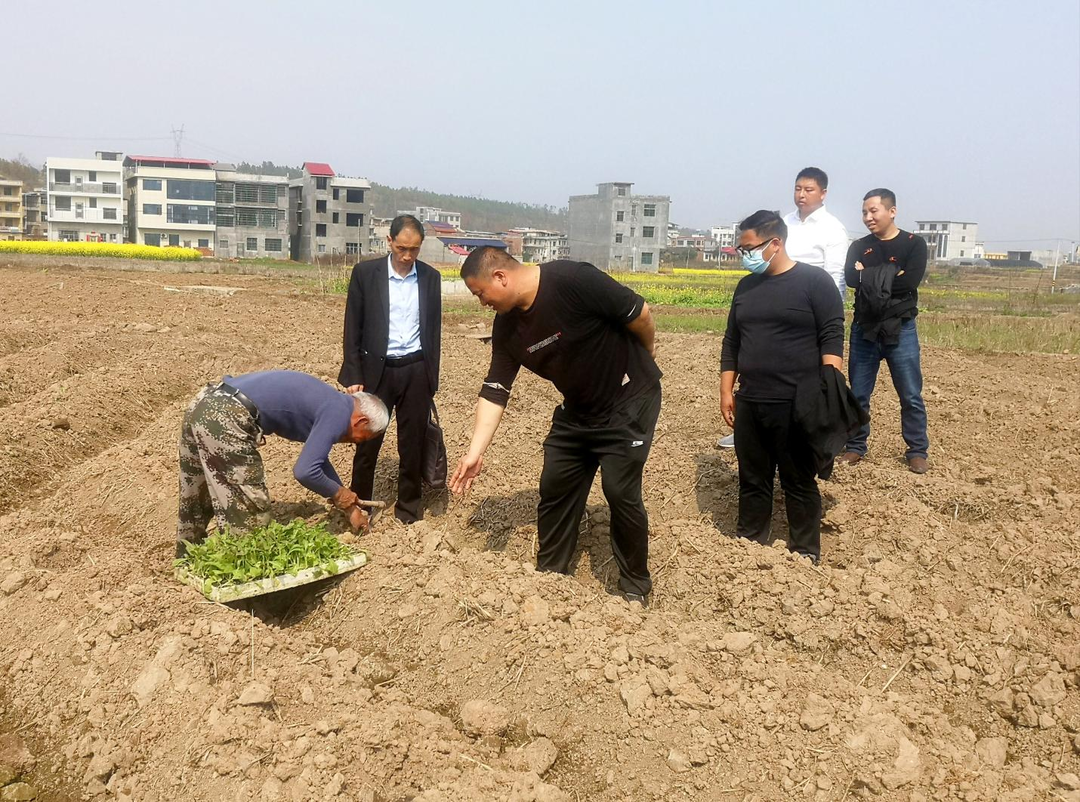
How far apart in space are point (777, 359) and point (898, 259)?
1.93 meters

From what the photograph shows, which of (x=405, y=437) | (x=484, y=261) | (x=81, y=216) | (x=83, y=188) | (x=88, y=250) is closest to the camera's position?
(x=484, y=261)

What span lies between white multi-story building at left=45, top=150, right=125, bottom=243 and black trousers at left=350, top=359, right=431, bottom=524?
58.8 m

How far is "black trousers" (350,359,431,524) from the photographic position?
4.82 metres

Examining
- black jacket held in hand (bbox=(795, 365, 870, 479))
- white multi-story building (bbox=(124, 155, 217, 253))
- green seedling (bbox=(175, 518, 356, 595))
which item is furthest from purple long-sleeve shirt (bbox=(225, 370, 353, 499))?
white multi-story building (bbox=(124, 155, 217, 253))

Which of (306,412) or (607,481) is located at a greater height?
(306,412)

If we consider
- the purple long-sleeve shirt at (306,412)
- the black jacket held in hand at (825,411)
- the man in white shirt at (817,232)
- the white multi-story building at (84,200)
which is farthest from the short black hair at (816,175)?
the white multi-story building at (84,200)

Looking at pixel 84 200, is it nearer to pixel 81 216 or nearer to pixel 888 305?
pixel 81 216

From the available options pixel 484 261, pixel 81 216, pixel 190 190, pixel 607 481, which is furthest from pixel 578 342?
pixel 81 216

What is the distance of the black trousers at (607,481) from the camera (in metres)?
4.04

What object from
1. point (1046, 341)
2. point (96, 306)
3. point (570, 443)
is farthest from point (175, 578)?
point (1046, 341)

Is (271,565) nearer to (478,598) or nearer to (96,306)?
(478,598)

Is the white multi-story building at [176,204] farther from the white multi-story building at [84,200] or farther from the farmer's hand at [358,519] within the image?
the farmer's hand at [358,519]

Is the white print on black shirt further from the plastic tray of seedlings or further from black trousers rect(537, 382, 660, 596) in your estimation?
the plastic tray of seedlings

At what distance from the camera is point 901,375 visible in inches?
232
